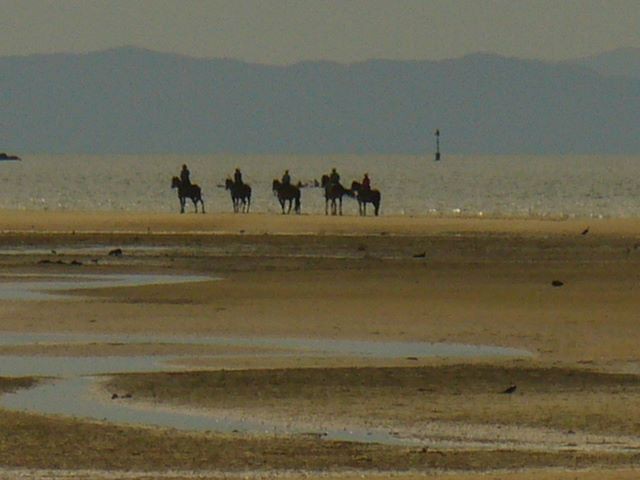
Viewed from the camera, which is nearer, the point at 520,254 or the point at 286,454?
the point at 286,454

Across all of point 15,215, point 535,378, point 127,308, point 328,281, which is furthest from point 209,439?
point 15,215

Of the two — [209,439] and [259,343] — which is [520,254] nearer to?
[259,343]

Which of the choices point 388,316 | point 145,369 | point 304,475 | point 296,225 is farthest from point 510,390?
point 296,225

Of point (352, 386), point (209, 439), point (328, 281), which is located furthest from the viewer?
point (328, 281)

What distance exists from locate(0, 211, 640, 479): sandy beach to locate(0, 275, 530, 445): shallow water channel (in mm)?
398

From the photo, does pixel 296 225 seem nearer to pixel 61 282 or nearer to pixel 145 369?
pixel 61 282

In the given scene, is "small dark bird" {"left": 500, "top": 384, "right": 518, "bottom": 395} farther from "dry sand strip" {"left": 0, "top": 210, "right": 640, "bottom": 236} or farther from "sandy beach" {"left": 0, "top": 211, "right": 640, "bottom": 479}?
"dry sand strip" {"left": 0, "top": 210, "right": 640, "bottom": 236}

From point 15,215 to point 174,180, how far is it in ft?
26.0

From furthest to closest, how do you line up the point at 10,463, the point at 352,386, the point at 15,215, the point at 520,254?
the point at 15,215
the point at 520,254
the point at 352,386
the point at 10,463

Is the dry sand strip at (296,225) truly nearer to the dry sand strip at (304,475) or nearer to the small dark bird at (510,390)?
the small dark bird at (510,390)

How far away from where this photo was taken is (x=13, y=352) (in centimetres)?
2353

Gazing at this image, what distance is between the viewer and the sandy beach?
17.8m

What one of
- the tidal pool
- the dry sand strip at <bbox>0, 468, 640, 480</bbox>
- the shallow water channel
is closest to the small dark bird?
the shallow water channel

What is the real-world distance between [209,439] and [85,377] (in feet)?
14.5
